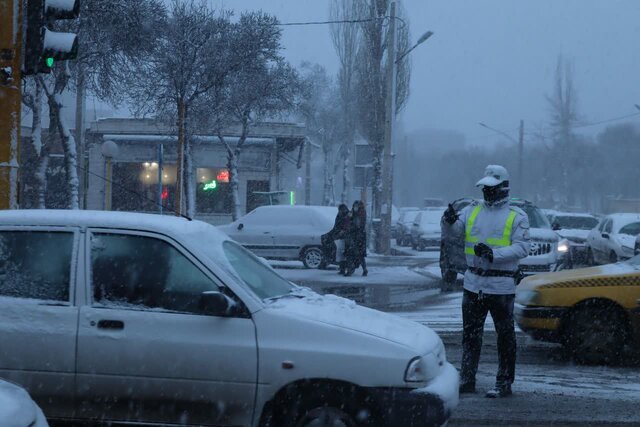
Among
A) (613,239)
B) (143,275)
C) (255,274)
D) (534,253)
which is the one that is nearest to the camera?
(143,275)

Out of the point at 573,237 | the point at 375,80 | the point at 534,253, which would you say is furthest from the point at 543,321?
the point at 375,80

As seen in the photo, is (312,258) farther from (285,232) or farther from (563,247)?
(563,247)

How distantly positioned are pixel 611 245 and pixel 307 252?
7802 millimetres

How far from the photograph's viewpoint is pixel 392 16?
2702cm

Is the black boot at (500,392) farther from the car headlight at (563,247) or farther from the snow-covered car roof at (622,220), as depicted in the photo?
the snow-covered car roof at (622,220)

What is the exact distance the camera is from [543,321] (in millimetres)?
8617

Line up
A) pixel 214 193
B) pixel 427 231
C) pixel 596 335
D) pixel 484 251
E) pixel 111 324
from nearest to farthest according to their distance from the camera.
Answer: pixel 111 324 < pixel 484 251 < pixel 596 335 < pixel 427 231 < pixel 214 193

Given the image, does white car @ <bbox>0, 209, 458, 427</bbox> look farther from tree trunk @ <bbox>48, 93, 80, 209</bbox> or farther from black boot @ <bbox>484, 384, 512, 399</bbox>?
tree trunk @ <bbox>48, 93, 80, 209</bbox>

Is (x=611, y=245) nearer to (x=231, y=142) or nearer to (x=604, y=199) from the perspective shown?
(x=231, y=142)

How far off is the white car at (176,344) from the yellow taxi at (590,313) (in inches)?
145

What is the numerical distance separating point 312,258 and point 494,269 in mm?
15260

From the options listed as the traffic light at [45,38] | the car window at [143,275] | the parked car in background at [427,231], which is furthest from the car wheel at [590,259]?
the car window at [143,275]

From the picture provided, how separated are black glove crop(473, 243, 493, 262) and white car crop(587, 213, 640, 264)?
14.8 meters

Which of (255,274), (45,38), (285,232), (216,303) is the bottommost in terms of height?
(285,232)
